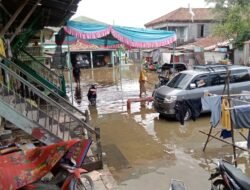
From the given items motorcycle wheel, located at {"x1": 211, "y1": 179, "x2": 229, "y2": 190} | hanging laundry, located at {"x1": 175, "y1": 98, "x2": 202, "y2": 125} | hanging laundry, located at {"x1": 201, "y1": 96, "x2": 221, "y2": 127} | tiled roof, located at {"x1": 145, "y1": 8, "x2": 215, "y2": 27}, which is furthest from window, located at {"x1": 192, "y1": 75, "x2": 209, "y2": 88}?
tiled roof, located at {"x1": 145, "y1": 8, "x2": 215, "y2": 27}

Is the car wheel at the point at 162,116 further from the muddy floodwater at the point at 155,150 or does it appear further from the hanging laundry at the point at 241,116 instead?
the hanging laundry at the point at 241,116

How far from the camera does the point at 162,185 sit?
623 centimetres

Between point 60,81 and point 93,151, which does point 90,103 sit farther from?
point 93,151

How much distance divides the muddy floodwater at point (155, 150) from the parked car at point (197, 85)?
0.65m

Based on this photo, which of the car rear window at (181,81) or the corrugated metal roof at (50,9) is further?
the car rear window at (181,81)

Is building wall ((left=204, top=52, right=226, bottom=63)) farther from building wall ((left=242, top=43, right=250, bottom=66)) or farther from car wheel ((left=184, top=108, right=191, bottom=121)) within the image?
car wheel ((left=184, top=108, right=191, bottom=121))

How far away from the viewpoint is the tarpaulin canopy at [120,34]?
1168 cm

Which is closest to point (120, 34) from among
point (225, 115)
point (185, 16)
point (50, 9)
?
point (50, 9)

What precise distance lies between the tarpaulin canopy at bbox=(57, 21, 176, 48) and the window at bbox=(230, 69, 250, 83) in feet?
9.66

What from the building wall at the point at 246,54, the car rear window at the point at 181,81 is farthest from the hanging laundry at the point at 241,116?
the building wall at the point at 246,54

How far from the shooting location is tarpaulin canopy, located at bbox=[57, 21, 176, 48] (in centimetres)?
1168

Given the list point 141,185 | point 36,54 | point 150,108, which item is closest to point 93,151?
point 141,185

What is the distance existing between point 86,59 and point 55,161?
117 feet

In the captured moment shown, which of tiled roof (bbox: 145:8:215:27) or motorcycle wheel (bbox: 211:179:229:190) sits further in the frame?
tiled roof (bbox: 145:8:215:27)
